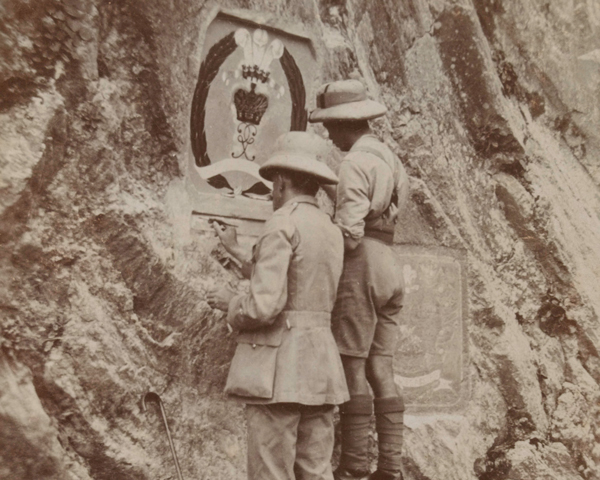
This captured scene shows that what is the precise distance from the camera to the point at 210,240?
13.8 feet

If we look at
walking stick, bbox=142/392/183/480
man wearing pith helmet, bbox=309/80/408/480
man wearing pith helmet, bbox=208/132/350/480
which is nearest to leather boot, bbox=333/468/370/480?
man wearing pith helmet, bbox=309/80/408/480

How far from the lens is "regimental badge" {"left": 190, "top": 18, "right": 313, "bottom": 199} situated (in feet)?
14.0

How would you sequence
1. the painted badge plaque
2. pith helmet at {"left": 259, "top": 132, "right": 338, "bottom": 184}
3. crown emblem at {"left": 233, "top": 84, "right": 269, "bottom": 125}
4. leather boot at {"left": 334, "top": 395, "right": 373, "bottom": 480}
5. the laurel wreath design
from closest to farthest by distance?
pith helmet at {"left": 259, "top": 132, "right": 338, "bottom": 184}
leather boot at {"left": 334, "top": 395, "right": 373, "bottom": 480}
the laurel wreath design
crown emblem at {"left": 233, "top": 84, "right": 269, "bottom": 125}
the painted badge plaque

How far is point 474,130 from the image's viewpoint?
5.41m

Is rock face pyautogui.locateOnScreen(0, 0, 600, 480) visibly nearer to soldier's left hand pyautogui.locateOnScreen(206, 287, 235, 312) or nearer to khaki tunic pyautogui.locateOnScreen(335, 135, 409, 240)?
soldier's left hand pyautogui.locateOnScreen(206, 287, 235, 312)

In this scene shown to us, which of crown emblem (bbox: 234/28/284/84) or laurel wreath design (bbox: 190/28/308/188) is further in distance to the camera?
crown emblem (bbox: 234/28/284/84)

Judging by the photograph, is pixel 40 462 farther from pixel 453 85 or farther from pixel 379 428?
pixel 453 85

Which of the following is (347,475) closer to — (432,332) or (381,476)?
(381,476)

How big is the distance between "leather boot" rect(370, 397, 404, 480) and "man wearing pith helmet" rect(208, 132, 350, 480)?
0.52m

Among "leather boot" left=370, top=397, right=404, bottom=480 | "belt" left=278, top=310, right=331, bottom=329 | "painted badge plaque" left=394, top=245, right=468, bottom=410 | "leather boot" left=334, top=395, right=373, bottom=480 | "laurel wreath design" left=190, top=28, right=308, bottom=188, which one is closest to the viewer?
"belt" left=278, top=310, right=331, bottom=329

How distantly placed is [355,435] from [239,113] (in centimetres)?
208

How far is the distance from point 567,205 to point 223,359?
10.4ft

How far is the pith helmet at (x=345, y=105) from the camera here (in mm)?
4059

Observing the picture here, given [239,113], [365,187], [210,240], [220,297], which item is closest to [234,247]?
[210,240]
